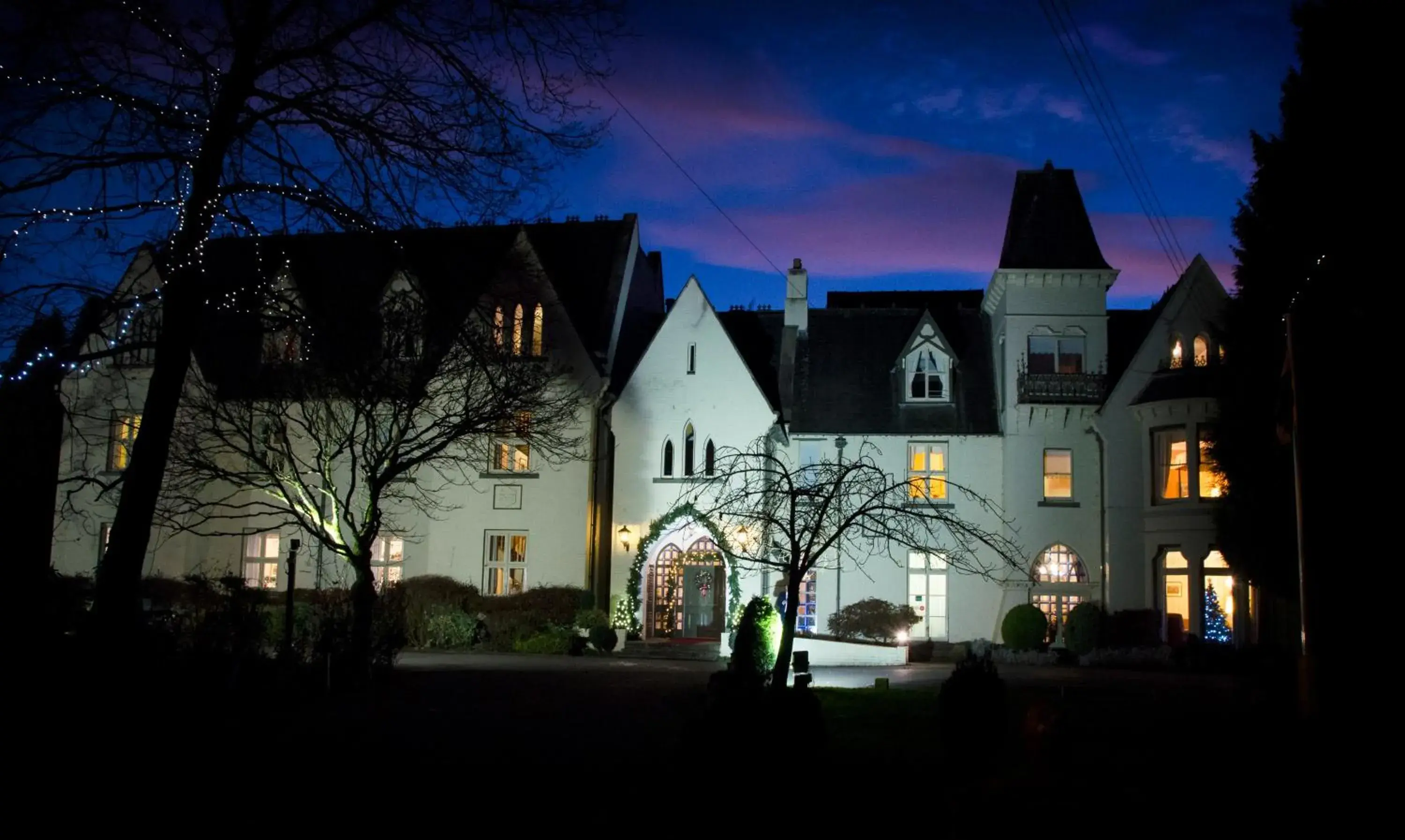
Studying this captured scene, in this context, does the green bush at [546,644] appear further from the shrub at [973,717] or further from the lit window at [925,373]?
the shrub at [973,717]

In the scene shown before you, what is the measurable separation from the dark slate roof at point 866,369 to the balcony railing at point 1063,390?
1556 mm

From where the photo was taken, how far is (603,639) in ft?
104

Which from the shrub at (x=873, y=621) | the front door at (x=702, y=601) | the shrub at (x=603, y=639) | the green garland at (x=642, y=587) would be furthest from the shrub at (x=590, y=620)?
the shrub at (x=873, y=621)

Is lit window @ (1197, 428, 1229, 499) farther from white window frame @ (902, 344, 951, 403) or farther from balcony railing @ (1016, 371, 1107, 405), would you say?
white window frame @ (902, 344, 951, 403)

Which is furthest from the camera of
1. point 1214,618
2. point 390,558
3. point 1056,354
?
point 390,558

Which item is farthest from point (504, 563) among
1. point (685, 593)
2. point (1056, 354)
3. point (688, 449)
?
point (1056, 354)

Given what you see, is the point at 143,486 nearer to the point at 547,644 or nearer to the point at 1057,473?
the point at 547,644

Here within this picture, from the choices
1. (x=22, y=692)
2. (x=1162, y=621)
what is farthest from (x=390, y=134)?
(x=1162, y=621)

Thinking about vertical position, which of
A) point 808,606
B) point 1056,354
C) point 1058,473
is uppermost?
point 1056,354

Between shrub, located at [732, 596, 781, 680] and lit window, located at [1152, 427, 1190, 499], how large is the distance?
1464 cm

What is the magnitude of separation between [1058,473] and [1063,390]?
2.38 meters

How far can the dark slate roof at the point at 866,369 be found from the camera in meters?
35.1

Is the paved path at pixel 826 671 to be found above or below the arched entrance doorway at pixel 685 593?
below

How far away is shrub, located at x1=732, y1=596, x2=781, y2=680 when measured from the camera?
1931 centimetres
